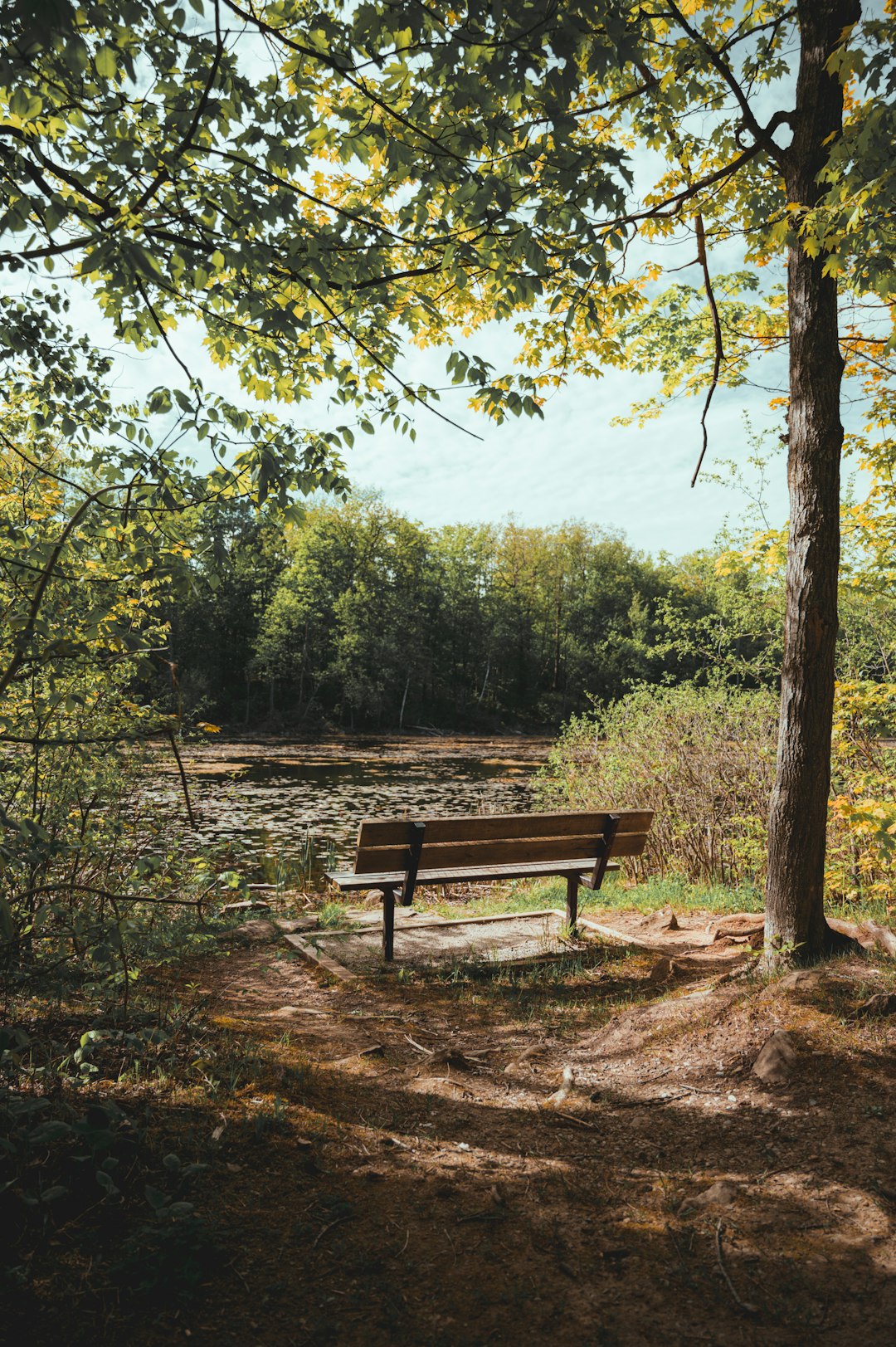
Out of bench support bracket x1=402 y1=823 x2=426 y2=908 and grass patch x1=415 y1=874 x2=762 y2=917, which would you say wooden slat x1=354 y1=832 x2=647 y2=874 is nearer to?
bench support bracket x1=402 y1=823 x2=426 y2=908

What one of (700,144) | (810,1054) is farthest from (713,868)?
(700,144)

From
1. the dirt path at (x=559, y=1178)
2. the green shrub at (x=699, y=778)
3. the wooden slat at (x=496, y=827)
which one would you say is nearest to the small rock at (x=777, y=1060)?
the dirt path at (x=559, y=1178)

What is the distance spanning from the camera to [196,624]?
44.7 m

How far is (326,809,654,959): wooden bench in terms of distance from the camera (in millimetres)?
5609

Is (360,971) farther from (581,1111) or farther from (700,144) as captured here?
(700,144)

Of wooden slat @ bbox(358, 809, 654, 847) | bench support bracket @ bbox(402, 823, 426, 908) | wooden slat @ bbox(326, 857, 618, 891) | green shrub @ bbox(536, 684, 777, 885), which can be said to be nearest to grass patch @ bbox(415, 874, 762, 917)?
green shrub @ bbox(536, 684, 777, 885)

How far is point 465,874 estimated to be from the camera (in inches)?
235

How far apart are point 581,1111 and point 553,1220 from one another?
0.91m

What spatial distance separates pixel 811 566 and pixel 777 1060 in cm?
246

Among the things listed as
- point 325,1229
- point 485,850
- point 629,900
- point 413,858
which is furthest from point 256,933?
point 325,1229

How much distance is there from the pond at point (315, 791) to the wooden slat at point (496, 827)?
5.94ft

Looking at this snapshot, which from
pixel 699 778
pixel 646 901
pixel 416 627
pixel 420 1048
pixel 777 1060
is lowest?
pixel 646 901

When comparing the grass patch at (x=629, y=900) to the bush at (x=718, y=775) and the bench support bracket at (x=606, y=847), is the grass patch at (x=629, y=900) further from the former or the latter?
the bench support bracket at (x=606, y=847)

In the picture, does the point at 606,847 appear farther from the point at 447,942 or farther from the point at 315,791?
the point at 315,791
